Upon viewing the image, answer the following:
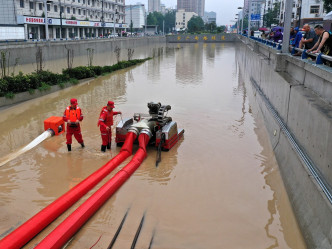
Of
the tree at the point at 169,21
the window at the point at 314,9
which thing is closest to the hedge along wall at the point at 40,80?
the window at the point at 314,9

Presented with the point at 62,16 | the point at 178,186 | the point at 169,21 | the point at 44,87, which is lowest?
the point at 178,186

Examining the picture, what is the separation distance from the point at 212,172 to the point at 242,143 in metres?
3.03

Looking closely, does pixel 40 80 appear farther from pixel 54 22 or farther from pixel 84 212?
pixel 54 22

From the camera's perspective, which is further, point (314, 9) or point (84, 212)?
point (314, 9)

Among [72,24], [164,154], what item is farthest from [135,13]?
[164,154]

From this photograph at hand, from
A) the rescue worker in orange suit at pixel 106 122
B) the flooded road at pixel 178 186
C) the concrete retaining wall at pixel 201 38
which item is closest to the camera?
the flooded road at pixel 178 186

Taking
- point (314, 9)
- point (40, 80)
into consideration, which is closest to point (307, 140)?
point (40, 80)

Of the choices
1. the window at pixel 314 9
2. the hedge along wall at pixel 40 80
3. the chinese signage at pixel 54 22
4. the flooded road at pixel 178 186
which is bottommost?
the flooded road at pixel 178 186

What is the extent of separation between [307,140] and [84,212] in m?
5.08

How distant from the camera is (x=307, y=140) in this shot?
25.7 ft

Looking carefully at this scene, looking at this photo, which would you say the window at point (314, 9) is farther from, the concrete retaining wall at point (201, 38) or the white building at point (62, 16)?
the concrete retaining wall at point (201, 38)

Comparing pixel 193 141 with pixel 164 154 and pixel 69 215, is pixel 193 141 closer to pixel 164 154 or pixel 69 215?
pixel 164 154

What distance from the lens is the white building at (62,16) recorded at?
53.6 metres

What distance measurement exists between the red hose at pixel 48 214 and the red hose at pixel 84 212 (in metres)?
0.41
